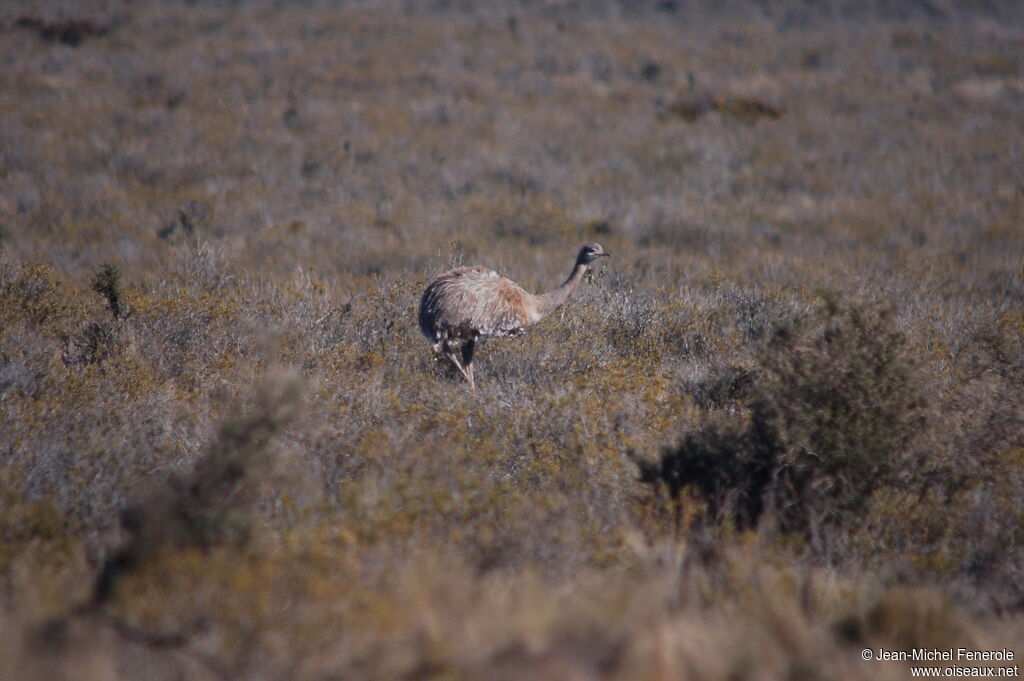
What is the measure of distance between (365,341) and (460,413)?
238 cm

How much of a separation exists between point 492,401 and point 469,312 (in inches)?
39.5

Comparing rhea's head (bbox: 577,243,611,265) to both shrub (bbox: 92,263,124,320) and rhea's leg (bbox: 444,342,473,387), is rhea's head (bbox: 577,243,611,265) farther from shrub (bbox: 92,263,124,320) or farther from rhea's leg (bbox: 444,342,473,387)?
shrub (bbox: 92,263,124,320)

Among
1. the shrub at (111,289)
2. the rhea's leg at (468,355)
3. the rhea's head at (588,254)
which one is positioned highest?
the rhea's head at (588,254)

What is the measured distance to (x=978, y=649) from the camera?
3.57 meters

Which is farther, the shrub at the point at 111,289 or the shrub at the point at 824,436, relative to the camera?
the shrub at the point at 111,289

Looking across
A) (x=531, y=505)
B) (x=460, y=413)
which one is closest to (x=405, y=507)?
(x=531, y=505)

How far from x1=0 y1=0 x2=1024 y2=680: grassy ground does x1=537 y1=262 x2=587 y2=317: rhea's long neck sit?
42 cm

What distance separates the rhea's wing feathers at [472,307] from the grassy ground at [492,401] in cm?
52

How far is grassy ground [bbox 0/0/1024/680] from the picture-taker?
3248 millimetres

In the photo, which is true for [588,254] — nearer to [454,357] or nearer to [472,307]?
[472,307]

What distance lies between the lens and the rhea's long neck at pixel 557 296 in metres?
7.98

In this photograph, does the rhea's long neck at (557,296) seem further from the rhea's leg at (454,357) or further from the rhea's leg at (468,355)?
the rhea's leg at (454,357)

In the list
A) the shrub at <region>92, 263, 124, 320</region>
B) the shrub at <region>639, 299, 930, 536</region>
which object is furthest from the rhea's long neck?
the shrub at <region>92, 263, 124, 320</region>

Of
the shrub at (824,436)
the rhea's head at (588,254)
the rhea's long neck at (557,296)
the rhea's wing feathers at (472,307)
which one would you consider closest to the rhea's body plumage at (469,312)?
the rhea's wing feathers at (472,307)
